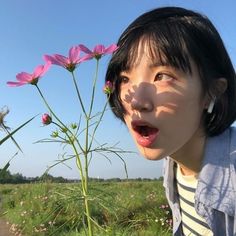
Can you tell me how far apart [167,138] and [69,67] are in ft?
1.20

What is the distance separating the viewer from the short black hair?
5.09 feet

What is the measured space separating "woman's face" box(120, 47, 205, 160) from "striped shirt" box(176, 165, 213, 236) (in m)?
0.37

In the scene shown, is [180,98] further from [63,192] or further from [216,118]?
[63,192]

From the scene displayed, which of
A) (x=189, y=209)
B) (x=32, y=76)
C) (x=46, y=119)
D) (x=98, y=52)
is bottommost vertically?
(x=189, y=209)

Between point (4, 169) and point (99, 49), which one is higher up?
point (99, 49)

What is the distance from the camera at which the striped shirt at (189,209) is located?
6.08 ft

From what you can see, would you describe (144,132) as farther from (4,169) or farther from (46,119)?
(4,169)

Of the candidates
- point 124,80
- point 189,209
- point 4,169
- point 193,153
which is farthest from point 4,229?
point 4,169

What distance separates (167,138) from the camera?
4.68 feet

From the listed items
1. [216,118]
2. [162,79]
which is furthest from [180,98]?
[216,118]

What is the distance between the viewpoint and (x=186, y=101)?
149cm

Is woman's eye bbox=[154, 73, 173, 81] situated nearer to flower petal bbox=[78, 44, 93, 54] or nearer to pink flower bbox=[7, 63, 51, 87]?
flower petal bbox=[78, 44, 93, 54]

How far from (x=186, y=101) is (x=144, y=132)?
0.19 meters

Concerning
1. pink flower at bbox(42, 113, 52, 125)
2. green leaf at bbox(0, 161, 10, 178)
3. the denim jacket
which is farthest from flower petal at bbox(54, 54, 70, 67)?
the denim jacket
